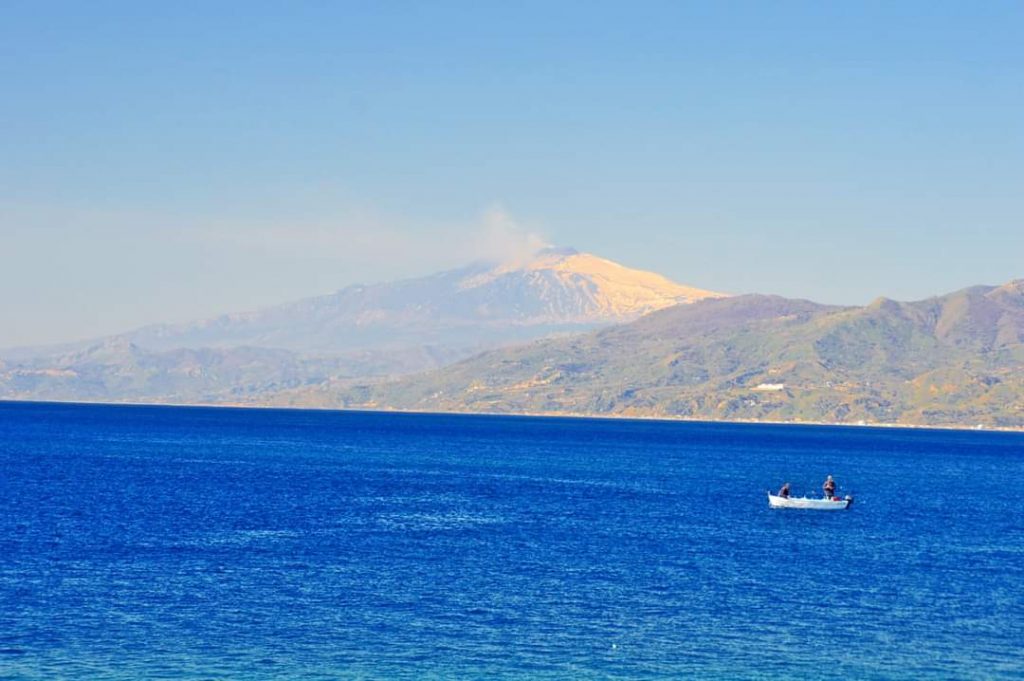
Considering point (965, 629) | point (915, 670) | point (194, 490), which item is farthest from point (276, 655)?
point (194, 490)

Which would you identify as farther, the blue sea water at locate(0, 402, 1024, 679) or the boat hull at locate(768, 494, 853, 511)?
the boat hull at locate(768, 494, 853, 511)

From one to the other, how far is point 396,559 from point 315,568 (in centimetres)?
852

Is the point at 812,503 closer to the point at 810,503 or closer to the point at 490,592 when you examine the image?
the point at 810,503

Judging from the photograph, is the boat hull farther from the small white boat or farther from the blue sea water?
the blue sea water

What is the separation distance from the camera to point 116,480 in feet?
630

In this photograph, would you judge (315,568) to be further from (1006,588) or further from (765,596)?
(1006,588)

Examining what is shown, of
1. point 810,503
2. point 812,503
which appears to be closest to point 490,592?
point 810,503

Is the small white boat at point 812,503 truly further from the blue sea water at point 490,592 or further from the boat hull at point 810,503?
the blue sea water at point 490,592

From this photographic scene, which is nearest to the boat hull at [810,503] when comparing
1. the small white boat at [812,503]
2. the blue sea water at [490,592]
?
the small white boat at [812,503]

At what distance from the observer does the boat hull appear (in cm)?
17200

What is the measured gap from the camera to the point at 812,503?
565 ft

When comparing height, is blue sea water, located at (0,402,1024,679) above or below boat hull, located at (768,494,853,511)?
below

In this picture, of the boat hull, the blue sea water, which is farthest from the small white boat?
the blue sea water

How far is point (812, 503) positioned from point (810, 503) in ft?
1.01
